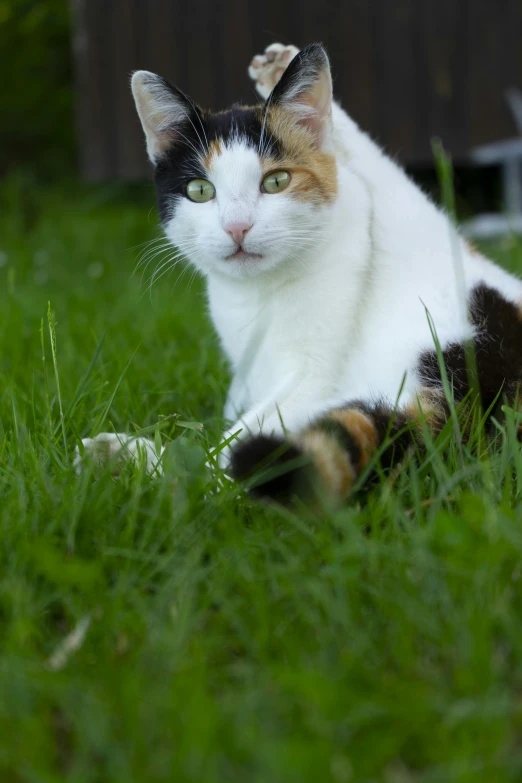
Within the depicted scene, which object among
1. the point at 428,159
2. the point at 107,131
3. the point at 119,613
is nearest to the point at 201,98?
the point at 107,131

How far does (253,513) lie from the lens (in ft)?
5.02

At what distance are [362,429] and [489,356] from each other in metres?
0.45

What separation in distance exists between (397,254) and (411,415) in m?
0.59

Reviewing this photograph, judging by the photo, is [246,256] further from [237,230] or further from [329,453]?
[329,453]

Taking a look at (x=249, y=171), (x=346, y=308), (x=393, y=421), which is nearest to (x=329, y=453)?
(x=393, y=421)

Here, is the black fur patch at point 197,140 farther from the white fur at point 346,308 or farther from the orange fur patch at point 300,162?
the white fur at point 346,308

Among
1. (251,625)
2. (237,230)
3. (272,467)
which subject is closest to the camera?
(251,625)

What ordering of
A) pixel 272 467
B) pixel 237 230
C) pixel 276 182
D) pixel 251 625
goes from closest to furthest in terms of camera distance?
1. pixel 251 625
2. pixel 272 467
3. pixel 237 230
4. pixel 276 182

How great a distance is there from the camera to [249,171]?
6.72ft

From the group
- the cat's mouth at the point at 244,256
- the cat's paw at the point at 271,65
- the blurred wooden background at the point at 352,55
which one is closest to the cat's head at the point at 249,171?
the cat's mouth at the point at 244,256

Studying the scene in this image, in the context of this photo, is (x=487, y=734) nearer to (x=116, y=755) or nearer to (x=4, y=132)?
(x=116, y=755)

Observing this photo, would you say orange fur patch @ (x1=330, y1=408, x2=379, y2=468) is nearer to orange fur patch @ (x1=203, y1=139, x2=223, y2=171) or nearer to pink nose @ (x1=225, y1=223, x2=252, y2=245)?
pink nose @ (x1=225, y1=223, x2=252, y2=245)

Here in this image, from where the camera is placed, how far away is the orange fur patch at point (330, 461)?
1.40 metres

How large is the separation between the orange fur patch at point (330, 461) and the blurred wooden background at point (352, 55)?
4.79 meters
